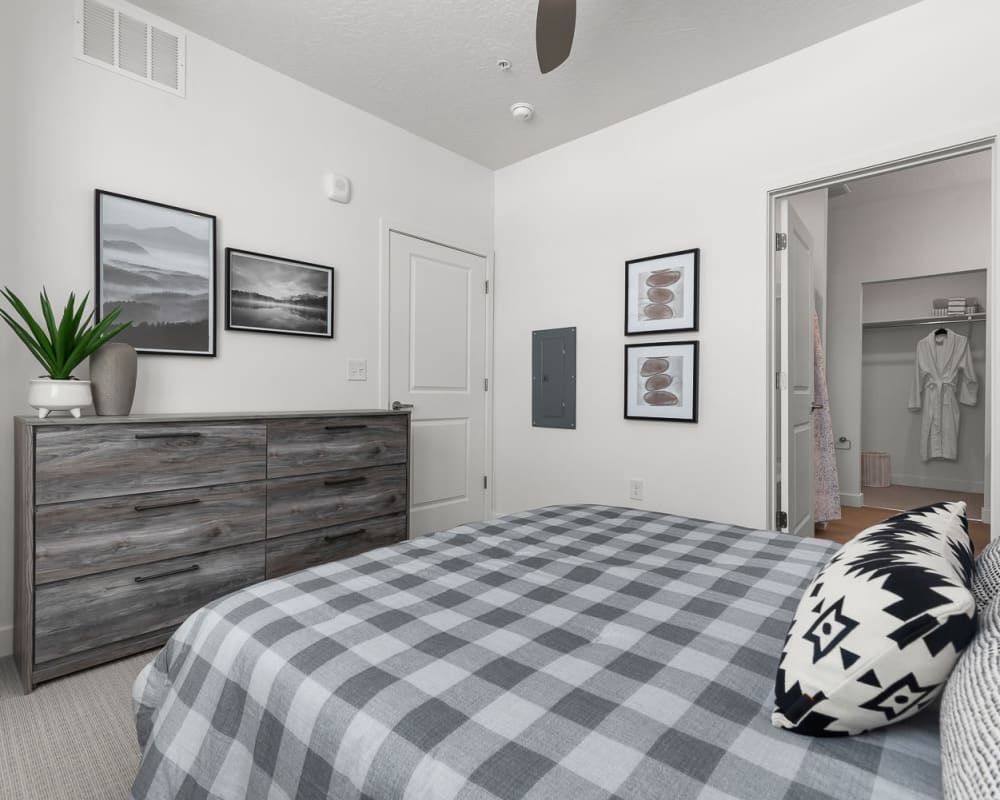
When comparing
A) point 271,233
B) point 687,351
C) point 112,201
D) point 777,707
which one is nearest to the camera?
point 777,707

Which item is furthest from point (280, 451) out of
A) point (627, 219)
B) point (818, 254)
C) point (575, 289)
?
point (818, 254)

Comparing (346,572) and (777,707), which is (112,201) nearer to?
(346,572)

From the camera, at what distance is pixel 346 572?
4.23 feet

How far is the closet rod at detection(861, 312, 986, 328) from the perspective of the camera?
15.6 ft

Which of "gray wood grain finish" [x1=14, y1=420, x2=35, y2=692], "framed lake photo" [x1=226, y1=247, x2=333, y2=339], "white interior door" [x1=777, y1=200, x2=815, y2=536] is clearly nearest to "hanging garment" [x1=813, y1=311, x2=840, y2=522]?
"white interior door" [x1=777, y1=200, x2=815, y2=536]

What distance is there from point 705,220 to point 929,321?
11.4 ft

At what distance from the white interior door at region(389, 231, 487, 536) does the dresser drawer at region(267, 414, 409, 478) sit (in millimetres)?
605

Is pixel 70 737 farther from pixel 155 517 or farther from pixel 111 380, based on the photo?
pixel 111 380

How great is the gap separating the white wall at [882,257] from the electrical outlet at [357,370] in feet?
14.1

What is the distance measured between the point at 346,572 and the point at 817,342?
397 centimetres

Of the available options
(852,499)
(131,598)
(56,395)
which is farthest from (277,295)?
(852,499)

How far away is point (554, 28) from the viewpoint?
173cm

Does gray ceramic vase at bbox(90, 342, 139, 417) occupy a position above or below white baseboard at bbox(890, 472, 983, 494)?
above

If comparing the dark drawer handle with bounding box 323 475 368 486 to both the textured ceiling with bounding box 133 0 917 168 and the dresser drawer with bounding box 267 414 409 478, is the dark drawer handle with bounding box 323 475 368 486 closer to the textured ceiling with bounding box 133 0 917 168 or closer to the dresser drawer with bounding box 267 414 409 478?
the dresser drawer with bounding box 267 414 409 478
